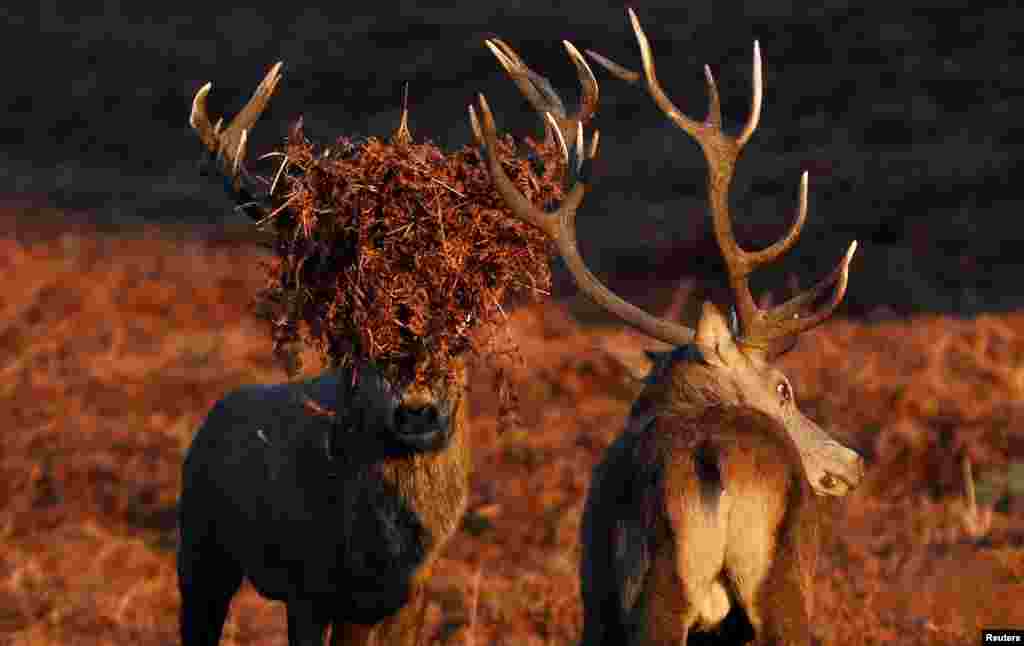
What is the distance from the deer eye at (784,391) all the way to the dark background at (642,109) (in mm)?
11952

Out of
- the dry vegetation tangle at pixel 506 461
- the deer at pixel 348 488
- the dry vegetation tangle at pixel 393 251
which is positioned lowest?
the dry vegetation tangle at pixel 506 461

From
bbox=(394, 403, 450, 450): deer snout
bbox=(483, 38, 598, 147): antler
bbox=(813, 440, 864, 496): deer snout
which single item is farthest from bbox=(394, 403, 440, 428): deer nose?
bbox=(813, 440, 864, 496): deer snout

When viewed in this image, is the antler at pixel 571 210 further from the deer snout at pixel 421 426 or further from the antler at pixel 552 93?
the deer snout at pixel 421 426

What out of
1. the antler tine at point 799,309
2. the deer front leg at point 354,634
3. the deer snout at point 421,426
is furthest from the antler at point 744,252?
the deer front leg at point 354,634

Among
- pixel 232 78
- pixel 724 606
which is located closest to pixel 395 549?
pixel 724 606

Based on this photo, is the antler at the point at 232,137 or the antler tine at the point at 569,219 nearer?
the antler tine at the point at 569,219

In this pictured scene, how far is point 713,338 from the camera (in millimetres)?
7012

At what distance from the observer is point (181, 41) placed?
37844mm

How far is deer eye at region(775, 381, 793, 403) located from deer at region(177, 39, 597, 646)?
118 cm

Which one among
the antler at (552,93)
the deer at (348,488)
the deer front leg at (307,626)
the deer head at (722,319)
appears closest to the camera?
the deer head at (722,319)

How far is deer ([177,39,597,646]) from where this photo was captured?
7168 millimetres

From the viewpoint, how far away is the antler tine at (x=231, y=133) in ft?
24.3

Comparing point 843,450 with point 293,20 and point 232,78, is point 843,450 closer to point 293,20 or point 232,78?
point 232,78

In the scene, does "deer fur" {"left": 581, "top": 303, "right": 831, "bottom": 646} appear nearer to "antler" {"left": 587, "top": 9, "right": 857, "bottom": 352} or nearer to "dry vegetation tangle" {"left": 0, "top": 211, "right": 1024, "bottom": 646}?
"antler" {"left": 587, "top": 9, "right": 857, "bottom": 352}
